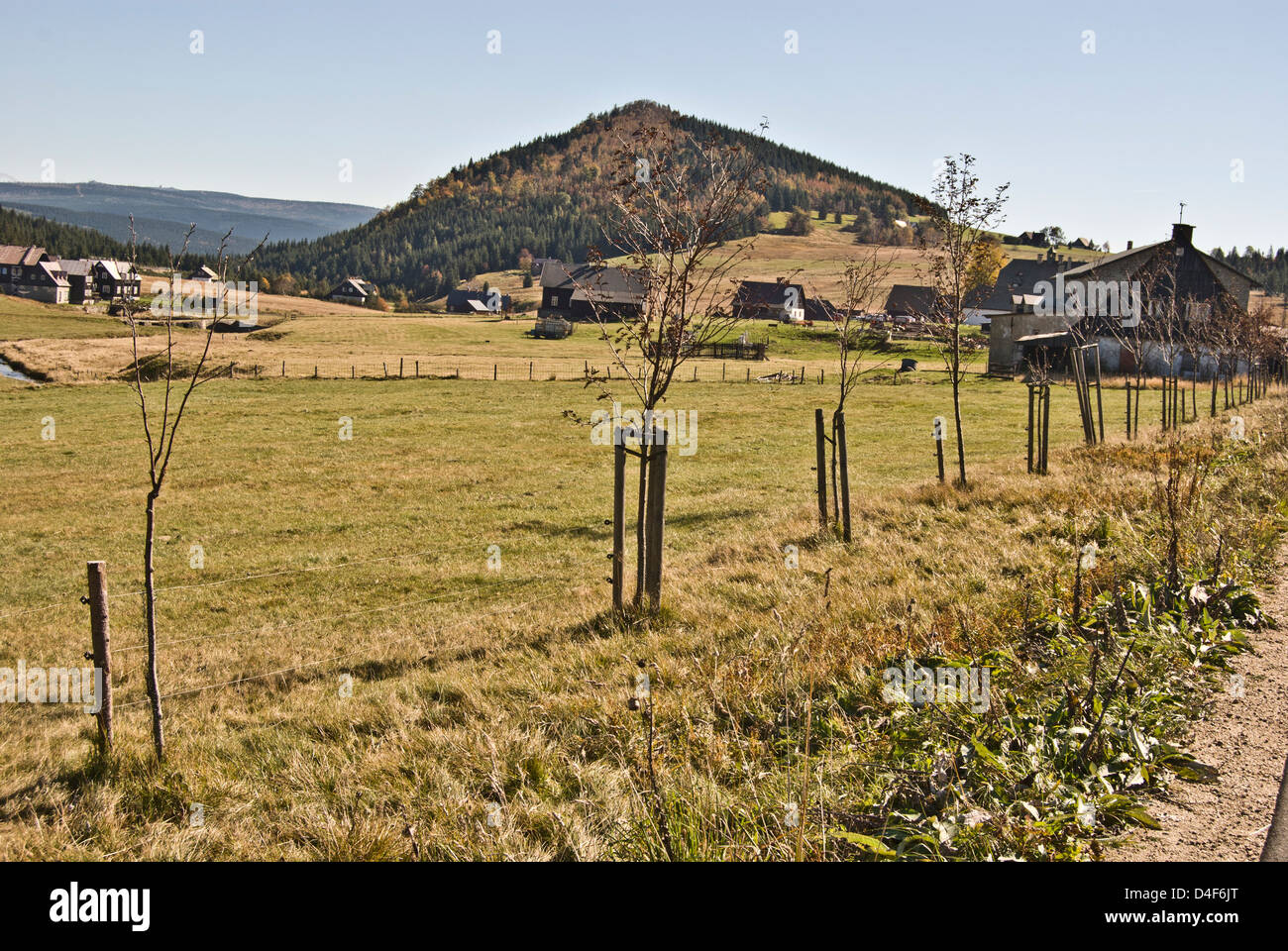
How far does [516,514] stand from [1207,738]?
14593 millimetres

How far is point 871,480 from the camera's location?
824 inches

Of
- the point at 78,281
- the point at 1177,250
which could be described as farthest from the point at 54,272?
the point at 1177,250

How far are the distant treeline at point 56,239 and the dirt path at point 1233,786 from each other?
146756 mm

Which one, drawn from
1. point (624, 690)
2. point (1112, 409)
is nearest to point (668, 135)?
point (624, 690)

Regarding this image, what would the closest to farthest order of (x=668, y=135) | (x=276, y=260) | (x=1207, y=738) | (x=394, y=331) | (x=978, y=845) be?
1. (x=978, y=845)
2. (x=1207, y=738)
3. (x=668, y=135)
4. (x=394, y=331)
5. (x=276, y=260)

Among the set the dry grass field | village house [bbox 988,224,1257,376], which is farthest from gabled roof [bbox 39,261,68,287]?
village house [bbox 988,224,1257,376]

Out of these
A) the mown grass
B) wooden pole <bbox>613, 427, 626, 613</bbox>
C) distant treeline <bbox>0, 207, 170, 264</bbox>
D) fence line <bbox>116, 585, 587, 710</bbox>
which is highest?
distant treeline <bbox>0, 207, 170, 264</bbox>

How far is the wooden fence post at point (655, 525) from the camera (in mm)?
9469

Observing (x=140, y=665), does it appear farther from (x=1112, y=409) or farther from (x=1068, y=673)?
(x=1112, y=409)

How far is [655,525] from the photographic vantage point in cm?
956

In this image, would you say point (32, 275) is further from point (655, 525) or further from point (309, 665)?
point (655, 525)

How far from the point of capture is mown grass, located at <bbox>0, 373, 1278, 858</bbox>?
16.0ft

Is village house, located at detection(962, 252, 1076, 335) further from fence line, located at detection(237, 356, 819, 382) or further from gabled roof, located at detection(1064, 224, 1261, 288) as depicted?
fence line, located at detection(237, 356, 819, 382)

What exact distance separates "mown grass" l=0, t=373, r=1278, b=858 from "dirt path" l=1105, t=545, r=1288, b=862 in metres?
1.51
